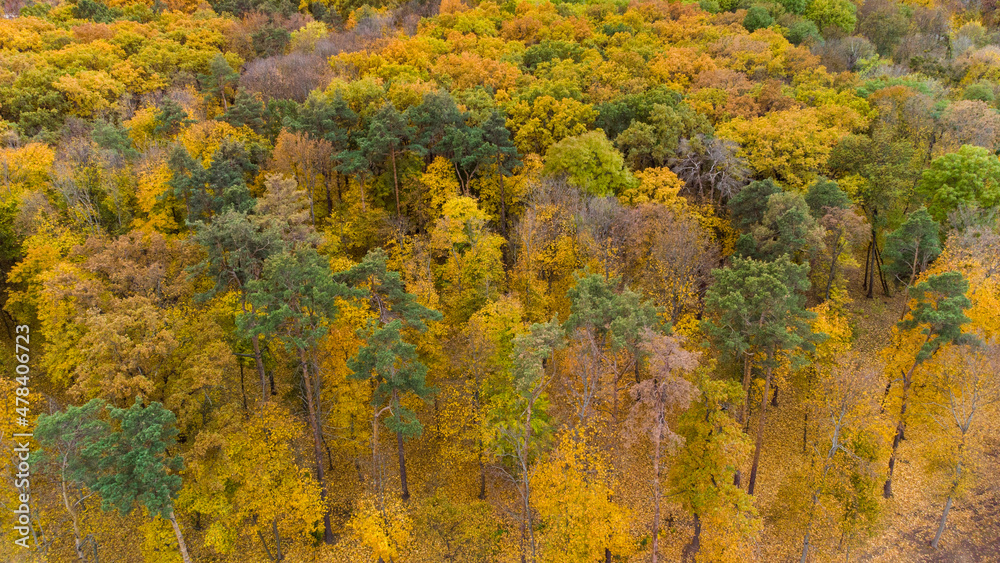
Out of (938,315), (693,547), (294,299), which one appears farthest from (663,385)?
(294,299)

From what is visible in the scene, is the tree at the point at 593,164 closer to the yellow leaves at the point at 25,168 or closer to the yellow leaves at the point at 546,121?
the yellow leaves at the point at 546,121

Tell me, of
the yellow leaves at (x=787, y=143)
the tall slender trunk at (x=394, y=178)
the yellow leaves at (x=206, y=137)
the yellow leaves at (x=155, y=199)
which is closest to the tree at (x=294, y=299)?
the yellow leaves at (x=155, y=199)

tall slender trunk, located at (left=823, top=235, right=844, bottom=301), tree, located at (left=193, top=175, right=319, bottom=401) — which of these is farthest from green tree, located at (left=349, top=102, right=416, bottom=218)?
tall slender trunk, located at (left=823, top=235, right=844, bottom=301)

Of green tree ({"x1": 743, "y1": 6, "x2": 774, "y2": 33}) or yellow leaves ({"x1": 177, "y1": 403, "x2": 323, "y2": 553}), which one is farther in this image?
green tree ({"x1": 743, "y1": 6, "x2": 774, "y2": 33})

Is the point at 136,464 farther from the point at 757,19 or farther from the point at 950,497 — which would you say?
the point at 757,19

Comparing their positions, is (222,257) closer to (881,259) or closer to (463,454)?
(463,454)

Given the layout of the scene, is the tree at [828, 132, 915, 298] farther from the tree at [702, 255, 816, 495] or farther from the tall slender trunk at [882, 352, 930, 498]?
the tree at [702, 255, 816, 495]

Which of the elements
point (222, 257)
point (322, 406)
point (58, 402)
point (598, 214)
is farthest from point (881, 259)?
point (58, 402)
